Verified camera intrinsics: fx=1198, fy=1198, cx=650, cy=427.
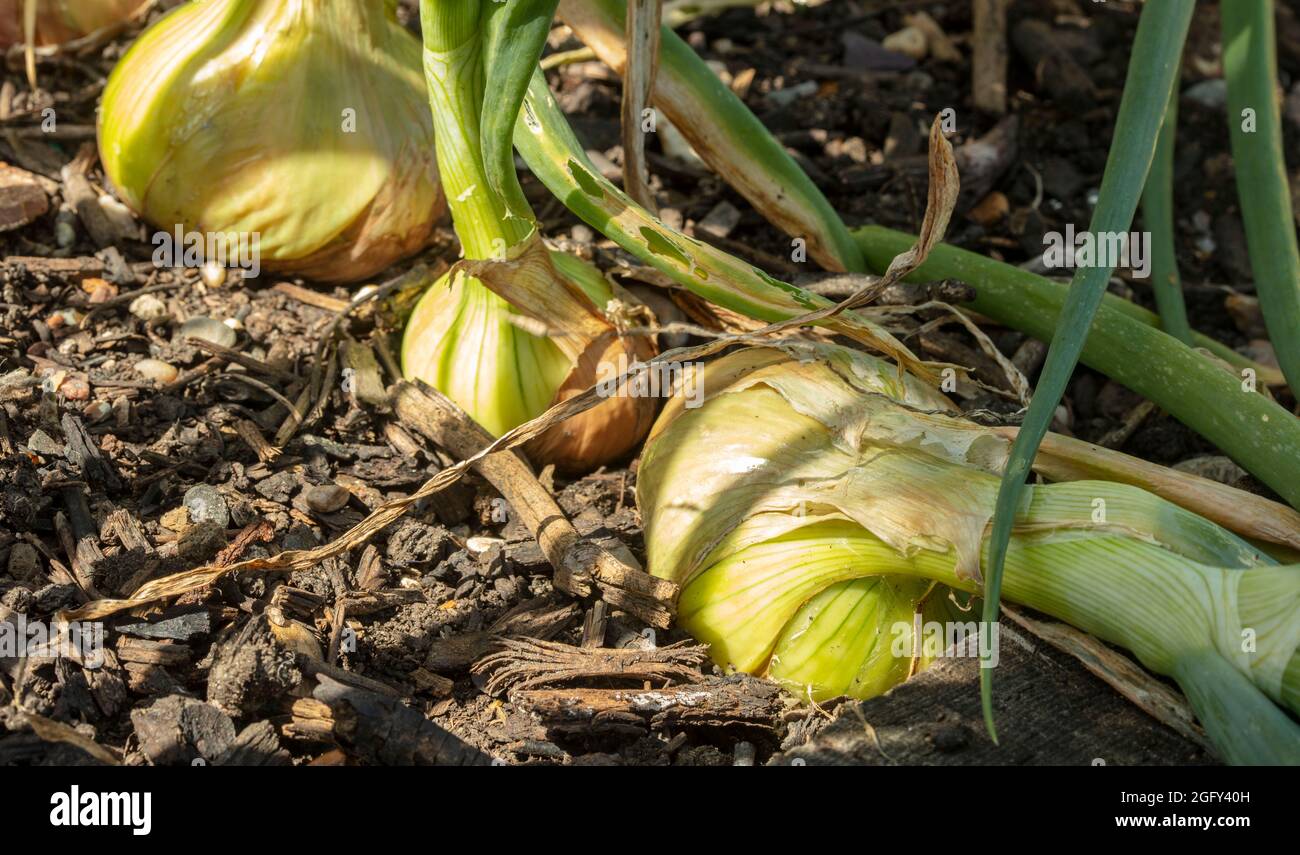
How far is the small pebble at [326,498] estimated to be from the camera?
5.16 feet

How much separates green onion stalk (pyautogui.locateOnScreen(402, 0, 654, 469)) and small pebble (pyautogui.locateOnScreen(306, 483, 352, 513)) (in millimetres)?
201

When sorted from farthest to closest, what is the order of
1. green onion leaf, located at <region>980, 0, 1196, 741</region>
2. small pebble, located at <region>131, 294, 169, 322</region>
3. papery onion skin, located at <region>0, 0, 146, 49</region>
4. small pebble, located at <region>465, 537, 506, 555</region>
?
papery onion skin, located at <region>0, 0, 146, 49</region> < small pebble, located at <region>131, 294, 169, 322</region> < small pebble, located at <region>465, 537, 506, 555</region> < green onion leaf, located at <region>980, 0, 1196, 741</region>

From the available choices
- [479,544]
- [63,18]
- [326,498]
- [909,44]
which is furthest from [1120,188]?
[63,18]

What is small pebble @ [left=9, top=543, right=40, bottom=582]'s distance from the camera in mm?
1363

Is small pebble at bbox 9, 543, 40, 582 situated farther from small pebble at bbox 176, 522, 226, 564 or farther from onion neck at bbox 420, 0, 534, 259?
onion neck at bbox 420, 0, 534, 259

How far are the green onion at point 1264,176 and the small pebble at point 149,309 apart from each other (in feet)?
5.09

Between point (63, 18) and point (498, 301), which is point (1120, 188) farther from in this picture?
point (63, 18)

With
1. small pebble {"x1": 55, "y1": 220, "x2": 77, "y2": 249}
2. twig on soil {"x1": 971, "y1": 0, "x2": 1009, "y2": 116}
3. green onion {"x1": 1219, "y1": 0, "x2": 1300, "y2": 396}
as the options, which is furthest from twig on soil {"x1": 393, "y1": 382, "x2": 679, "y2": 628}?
twig on soil {"x1": 971, "y1": 0, "x2": 1009, "y2": 116}

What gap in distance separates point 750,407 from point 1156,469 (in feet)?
1.53

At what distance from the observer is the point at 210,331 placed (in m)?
1.80
